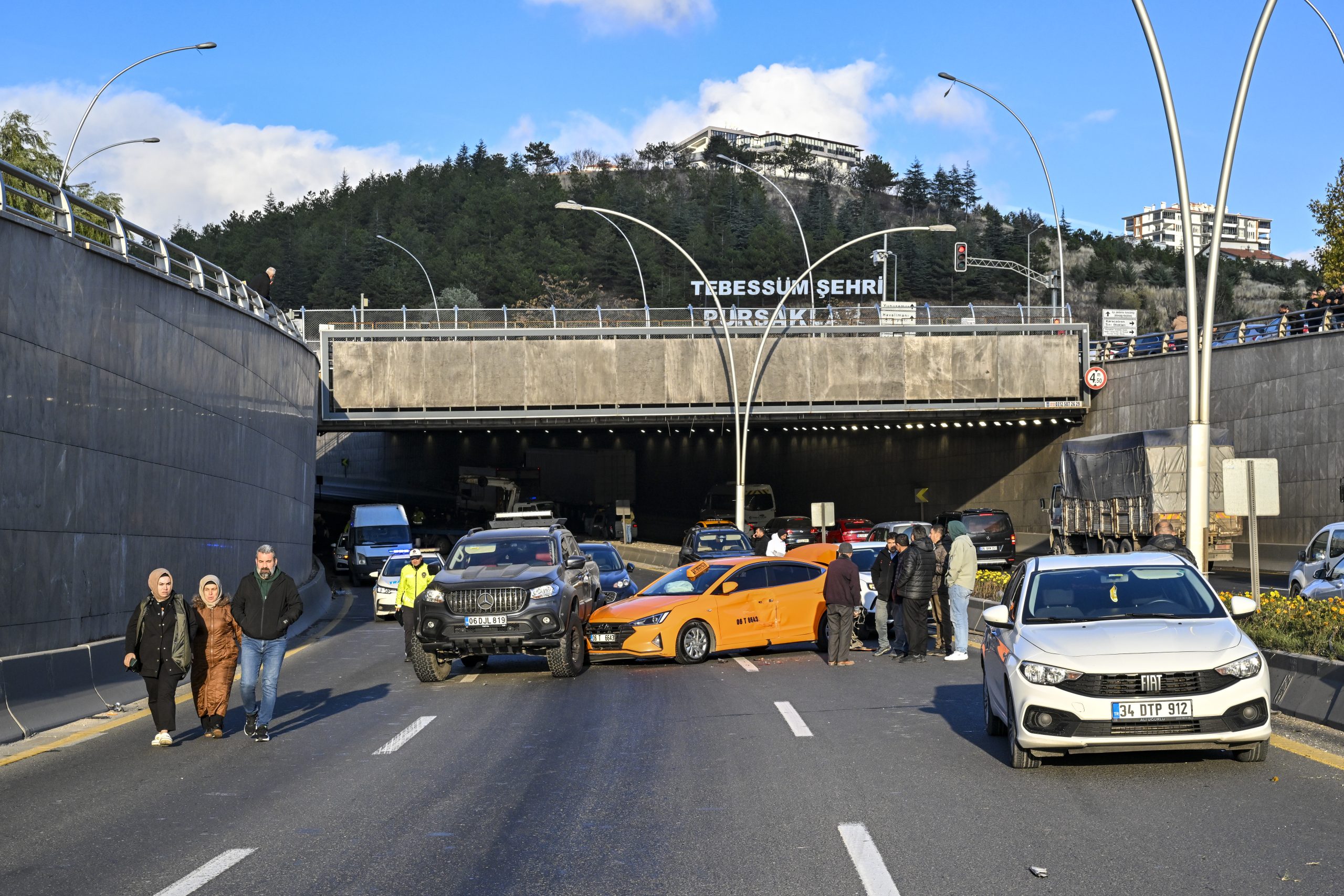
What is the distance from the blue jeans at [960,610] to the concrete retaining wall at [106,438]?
10660 mm

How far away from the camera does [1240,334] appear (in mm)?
40438

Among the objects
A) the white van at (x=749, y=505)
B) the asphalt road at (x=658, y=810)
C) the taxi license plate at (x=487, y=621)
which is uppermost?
the white van at (x=749, y=505)

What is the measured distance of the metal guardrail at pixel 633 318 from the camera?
4700 centimetres

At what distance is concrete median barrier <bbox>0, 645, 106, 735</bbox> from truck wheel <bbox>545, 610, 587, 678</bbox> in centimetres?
521

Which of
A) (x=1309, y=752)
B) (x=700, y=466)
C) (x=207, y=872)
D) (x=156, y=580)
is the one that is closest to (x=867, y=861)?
(x=207, y=872)

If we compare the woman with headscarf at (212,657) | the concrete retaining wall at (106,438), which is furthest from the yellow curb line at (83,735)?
the concrete retaining wall at (106,438)

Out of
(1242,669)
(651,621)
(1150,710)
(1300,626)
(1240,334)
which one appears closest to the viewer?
(1150,710)

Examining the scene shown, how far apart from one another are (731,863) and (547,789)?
2487 millimetres

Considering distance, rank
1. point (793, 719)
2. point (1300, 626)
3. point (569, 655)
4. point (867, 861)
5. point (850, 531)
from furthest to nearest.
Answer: point (850, 531)
point (569, 655)
point (1300, 626)
point (793, 719)
point (867, 861)

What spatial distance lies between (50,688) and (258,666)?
7.98ft

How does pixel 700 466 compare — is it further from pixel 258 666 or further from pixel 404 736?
pixel 404 736

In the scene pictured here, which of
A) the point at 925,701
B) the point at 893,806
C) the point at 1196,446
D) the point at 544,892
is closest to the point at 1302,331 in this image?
the point at 1196,446

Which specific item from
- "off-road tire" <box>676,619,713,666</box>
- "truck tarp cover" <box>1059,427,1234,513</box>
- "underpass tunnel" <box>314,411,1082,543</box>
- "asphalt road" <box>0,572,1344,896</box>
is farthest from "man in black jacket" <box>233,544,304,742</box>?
"underpass tunnel" <box>314,411,1082,543</box>

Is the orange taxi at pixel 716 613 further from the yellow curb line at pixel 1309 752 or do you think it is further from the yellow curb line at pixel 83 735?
the yellow curb line at pixel 1309 752
